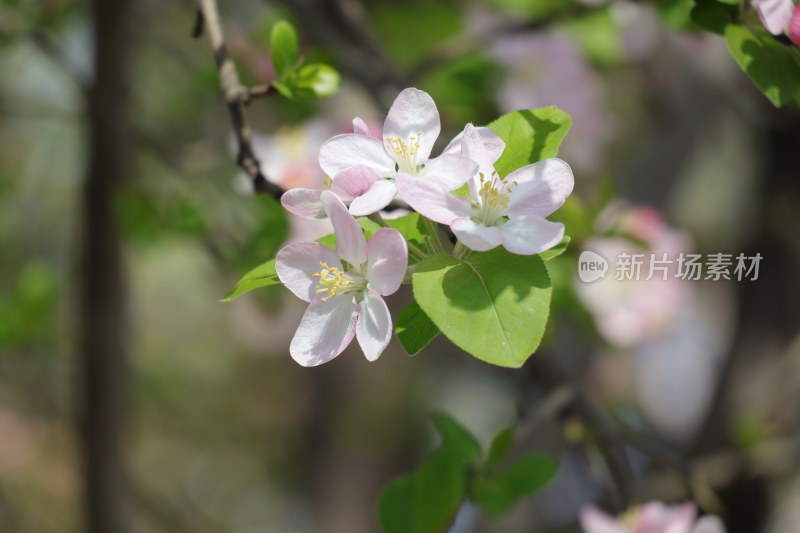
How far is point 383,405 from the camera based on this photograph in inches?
118

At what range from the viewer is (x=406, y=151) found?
1.98 ft

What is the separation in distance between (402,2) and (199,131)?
94cm

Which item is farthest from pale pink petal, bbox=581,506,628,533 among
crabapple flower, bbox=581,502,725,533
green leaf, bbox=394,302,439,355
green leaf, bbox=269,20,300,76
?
green leaf, bbox=269,20,300,76

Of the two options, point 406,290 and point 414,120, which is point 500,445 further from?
point 406,290

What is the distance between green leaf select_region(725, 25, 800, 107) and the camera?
0.65m

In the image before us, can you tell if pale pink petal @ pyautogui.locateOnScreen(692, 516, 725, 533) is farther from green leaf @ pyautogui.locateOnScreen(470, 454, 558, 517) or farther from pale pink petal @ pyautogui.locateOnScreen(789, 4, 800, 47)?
pale pink petal @ pyautogui.locateOnScreen(789, 4, 800, 47)

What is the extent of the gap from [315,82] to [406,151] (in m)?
0.21

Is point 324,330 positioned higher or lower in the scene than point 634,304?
higher

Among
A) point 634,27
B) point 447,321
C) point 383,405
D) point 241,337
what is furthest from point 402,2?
point 241,337

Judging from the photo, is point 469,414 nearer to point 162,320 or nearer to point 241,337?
point 241,337

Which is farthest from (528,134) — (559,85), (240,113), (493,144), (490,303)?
(559,85)

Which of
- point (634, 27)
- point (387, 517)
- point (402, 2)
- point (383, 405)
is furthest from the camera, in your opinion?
point (383, 405)

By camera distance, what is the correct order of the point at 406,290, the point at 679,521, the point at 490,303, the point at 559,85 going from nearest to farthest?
1. the point at 490,303
2. the point at 679,521
3. the point at 559,85
4. the point at 406,290

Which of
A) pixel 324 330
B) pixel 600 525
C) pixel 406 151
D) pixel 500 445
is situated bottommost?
pixel 600 525
